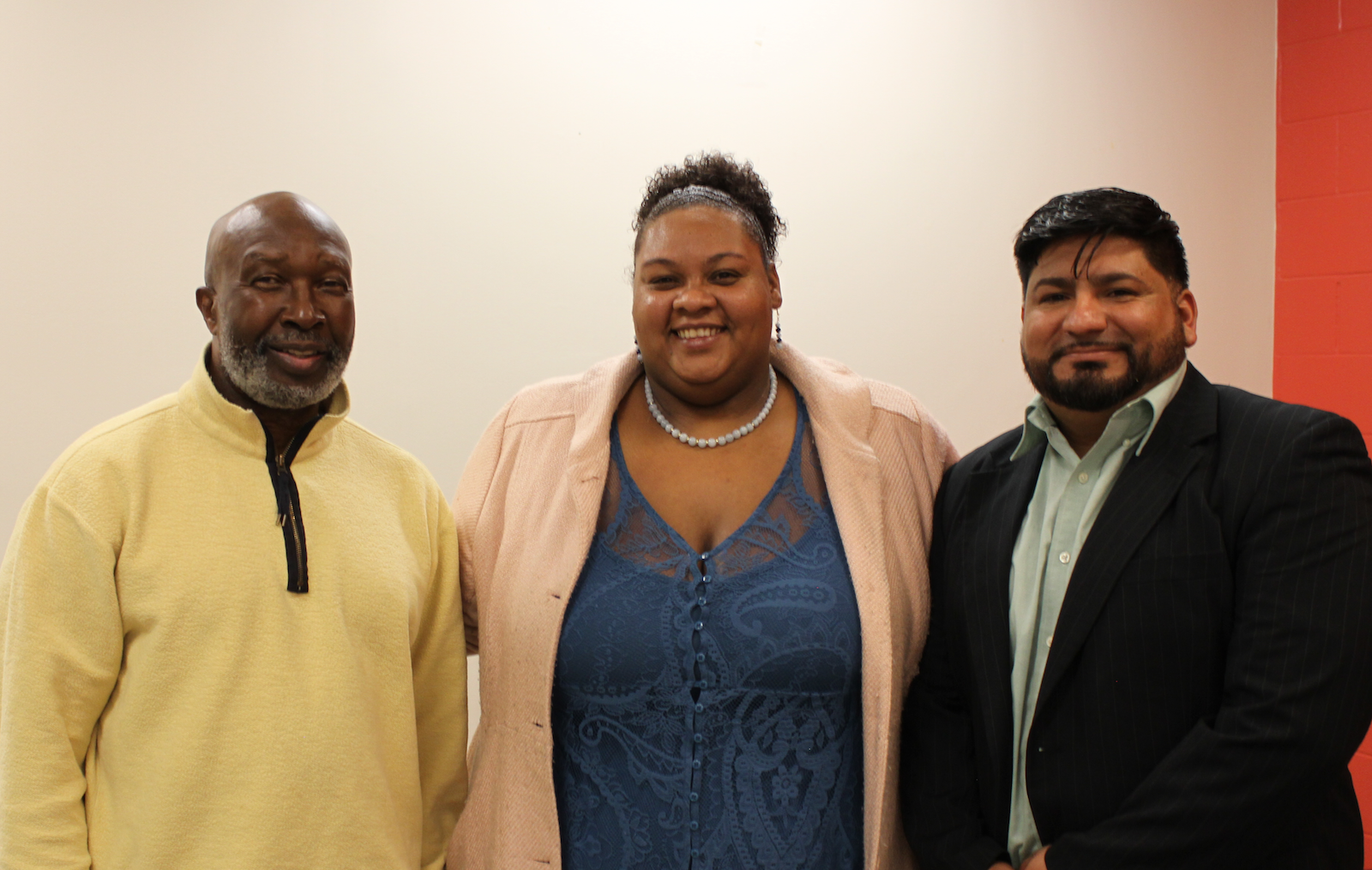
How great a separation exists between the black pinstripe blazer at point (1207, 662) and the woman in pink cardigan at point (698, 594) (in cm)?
23

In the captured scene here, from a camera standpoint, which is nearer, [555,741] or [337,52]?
[555,741]

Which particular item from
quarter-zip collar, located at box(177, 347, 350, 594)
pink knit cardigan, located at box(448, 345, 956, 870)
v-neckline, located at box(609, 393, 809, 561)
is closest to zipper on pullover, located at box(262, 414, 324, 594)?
quarter-zip collar, located at box(177, 347, 350, 594)

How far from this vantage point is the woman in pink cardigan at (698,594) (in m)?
1.62

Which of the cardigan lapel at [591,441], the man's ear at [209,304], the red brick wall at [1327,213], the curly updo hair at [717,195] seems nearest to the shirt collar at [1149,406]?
the curly updo hair at [717,195]

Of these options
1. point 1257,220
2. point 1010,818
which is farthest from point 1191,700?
point 1257,220

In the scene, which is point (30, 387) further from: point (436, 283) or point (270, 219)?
point (270, 219)

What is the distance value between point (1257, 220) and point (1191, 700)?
2.54 m

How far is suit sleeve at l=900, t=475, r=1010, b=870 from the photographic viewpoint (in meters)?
1.54

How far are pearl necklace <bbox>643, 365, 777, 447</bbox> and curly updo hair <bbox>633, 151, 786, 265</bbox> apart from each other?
9.3 inches

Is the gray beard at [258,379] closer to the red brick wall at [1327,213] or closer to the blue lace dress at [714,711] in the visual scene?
the blue lace dress at [714,711]

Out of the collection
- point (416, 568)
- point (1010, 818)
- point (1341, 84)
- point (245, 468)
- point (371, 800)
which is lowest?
point (1010, 818)

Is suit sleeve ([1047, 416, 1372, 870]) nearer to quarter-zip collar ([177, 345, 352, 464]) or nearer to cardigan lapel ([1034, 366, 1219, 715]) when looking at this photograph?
cardigan lapel ([1034, 366, 1219, 715])

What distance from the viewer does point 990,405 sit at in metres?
3.12

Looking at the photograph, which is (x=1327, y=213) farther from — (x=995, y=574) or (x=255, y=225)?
(x=255, y=225)
